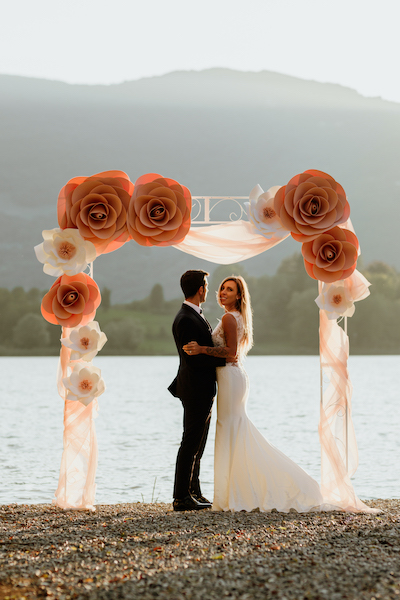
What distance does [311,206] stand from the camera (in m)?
→ 5.64

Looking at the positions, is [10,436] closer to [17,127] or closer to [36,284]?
[36,284]

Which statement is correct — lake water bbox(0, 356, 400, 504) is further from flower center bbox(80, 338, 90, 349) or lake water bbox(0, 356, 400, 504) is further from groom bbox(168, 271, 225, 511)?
flower center bbox(80, 338, 90, 349)

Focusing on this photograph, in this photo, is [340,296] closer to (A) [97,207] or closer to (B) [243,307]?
(B) [243,307]

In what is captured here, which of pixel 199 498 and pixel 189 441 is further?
pixel 199 498

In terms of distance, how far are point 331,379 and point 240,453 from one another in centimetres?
109

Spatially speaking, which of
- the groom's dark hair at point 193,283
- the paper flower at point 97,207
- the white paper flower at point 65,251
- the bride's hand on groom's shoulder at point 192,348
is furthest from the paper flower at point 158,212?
the bride's hand on groom's shoulder at point 192,348

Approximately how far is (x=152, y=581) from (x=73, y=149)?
75.2 m

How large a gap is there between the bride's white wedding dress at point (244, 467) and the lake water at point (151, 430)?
2866 millimetres

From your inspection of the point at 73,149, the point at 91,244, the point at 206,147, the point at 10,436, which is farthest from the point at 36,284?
the point at 91,244

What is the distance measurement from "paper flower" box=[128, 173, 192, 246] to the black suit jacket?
0.68 meters

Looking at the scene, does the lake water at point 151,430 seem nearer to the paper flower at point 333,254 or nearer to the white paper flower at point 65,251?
the white paper flower at point 65,251

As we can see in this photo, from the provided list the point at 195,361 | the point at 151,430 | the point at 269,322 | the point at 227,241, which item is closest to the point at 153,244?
the point at 227,241

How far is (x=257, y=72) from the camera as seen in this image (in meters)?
96.0

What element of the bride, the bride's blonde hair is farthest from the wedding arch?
the bride
